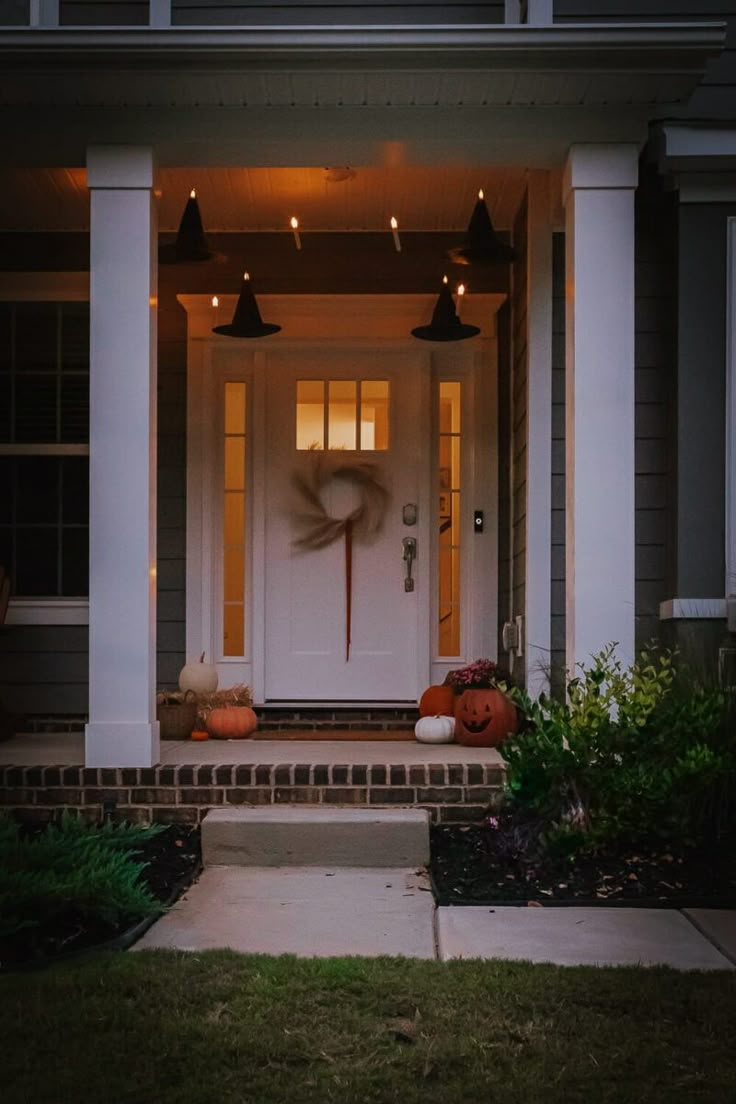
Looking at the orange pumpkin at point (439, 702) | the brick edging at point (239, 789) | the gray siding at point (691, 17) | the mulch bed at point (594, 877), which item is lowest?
the mulch bed at point (594, 877)

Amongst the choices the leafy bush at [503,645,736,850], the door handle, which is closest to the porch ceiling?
the door handle

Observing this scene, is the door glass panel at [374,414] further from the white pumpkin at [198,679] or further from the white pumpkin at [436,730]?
the white pumpkin at [436,730]

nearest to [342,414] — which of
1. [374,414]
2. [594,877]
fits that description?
[374,414]

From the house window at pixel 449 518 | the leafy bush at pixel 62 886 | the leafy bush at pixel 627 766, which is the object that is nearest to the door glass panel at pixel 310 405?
the house window at pixel 449 518

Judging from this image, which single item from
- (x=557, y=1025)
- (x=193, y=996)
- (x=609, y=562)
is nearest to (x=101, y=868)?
(x=193, y=996)

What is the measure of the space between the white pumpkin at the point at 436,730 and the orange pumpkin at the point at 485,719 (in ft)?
0.29

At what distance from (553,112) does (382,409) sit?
2408mm

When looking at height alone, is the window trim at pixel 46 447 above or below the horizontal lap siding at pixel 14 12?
below

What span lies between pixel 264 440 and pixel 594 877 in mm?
3644

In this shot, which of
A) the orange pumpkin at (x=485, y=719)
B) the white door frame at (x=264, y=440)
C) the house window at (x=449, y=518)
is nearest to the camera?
the orange pumpkin at (x=485, y=719)

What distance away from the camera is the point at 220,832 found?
475cm

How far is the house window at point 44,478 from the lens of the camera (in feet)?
22.9

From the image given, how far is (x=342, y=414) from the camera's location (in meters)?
7.24

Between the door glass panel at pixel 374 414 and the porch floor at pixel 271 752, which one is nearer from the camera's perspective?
the porch floor at pixel 271 752
